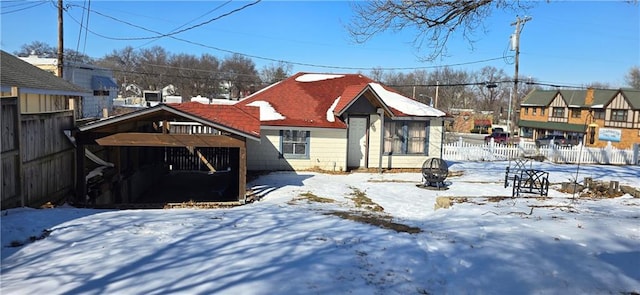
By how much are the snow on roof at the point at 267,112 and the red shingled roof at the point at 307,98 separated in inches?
7.2

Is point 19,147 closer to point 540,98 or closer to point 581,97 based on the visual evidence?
point 581,97

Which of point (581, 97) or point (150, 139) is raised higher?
point (581, 97)

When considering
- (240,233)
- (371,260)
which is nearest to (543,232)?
(371,260)

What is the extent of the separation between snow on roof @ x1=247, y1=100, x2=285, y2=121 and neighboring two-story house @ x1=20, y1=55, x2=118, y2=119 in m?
18.0

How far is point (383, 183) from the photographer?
15.0m

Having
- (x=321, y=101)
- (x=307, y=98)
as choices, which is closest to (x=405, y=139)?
(x=321, y=101)

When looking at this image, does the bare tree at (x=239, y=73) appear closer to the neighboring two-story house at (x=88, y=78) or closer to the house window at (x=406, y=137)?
the neighboring two-story house at (x=88, y=78)

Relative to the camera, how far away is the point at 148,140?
35.8 feet

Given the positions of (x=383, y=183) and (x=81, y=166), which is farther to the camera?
(x=383, y=183)

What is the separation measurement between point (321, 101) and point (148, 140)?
9703 mm

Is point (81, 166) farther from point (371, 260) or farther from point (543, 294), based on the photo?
point (543, 294)

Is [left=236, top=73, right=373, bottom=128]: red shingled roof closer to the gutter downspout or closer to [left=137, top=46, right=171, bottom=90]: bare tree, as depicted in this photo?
the gutter downspout

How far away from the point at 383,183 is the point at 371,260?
32.1 feet

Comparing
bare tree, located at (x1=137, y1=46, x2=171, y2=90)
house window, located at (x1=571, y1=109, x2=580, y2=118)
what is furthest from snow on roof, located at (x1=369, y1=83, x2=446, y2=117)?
bare tree, located at (x1=137, y1=46, x2=171, y2=90)
